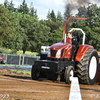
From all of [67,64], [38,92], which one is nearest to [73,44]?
[67,64]

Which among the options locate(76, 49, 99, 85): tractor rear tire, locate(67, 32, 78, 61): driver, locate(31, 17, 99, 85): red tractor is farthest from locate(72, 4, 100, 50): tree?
locate(31, 17, 99, 85): red tractor

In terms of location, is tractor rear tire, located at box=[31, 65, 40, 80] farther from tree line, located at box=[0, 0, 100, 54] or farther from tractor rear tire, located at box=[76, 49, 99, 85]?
tree line, located at box=[0, 0, 100, 54]

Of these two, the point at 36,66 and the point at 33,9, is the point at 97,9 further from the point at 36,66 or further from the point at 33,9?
the point at 33,9

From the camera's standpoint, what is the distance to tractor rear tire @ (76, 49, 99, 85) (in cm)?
966

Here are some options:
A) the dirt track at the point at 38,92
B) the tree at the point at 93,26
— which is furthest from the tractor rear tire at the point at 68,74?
the tree at the point at 93,26

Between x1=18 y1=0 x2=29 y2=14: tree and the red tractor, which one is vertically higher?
x1=18 y1=0 x2=29 y2=14: tree

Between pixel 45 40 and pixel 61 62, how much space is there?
70662 mm

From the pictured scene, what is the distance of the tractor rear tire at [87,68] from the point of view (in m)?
9.66

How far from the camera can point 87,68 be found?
31.7 feet

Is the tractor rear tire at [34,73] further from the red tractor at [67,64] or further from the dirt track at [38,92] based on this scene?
the dirt track at [38,92]

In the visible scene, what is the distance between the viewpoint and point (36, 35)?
78.1 meters

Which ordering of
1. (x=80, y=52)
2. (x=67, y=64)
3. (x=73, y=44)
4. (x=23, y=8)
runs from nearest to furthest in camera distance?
1. (x=67, y=64)
2. (x=80, y=52)
3. (x=73, y=44)
4. (x=23, y=8)

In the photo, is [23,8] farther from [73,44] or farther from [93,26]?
[73,44]

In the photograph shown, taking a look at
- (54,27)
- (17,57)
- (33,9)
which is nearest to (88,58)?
(17,57)
